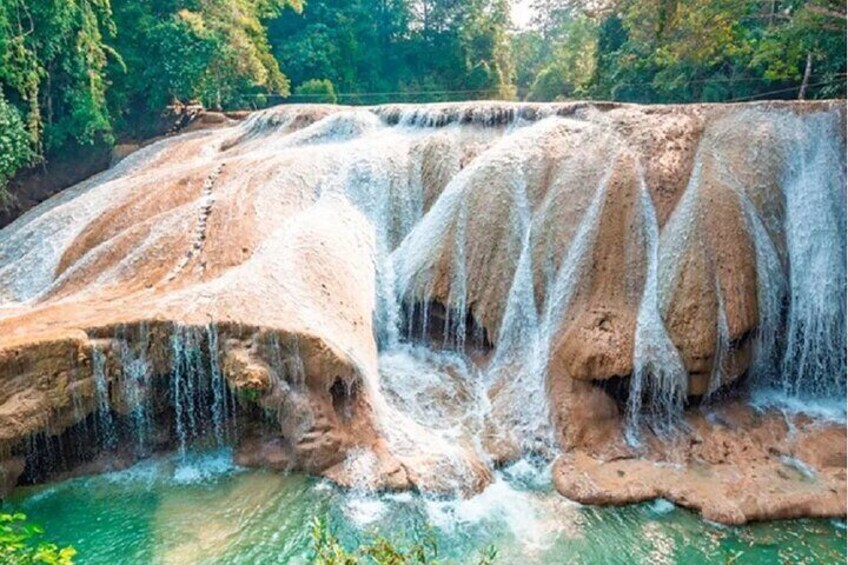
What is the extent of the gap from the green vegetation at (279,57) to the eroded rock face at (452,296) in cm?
307

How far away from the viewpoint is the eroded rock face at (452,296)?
7.95 meters

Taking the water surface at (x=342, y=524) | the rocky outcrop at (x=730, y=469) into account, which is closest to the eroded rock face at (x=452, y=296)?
the rocky outcrop at (x=730, y=469)

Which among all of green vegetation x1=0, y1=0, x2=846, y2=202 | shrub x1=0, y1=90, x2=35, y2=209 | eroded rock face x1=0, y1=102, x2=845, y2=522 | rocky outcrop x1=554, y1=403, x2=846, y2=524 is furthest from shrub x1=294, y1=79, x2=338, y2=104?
rocky outcrop x1=554, y1=403, x2=846, y2=524

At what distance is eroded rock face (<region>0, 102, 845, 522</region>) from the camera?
7.95 metres

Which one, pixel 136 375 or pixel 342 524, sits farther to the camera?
A: pixel 136 375

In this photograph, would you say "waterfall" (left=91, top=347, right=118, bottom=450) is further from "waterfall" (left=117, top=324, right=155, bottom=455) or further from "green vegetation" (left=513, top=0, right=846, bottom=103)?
"green vegetation" (left=513, top=0, right=846, bottom=103)

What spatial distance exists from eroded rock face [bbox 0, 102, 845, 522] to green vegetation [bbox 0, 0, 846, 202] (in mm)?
3070

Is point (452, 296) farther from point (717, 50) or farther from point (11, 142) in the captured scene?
point (11, 142)

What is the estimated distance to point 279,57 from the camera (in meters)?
30.0

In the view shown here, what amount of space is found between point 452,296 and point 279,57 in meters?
23.5

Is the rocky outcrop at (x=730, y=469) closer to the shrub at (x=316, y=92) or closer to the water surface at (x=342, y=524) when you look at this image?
the water surface at (x=342, y=524)

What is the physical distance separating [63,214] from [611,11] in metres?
18.3

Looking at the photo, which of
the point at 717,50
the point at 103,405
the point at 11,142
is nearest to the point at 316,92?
the point at 11,142

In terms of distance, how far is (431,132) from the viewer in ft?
45.5
